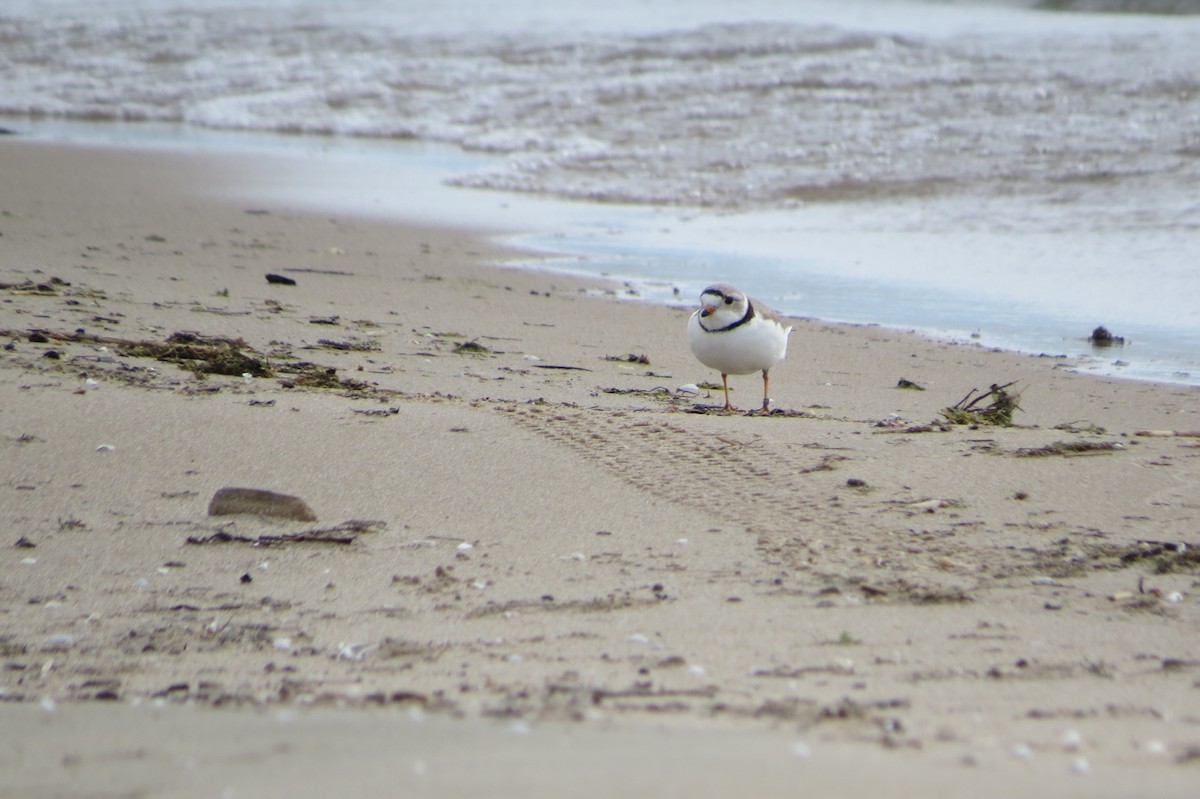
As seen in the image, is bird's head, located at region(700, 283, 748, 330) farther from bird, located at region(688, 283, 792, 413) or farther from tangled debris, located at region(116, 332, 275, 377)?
tangled debris, located at region(116, 332, 275, 377)

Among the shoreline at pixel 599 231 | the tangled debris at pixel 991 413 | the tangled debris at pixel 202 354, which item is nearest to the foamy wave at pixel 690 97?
the shoreline at pixel 599 231

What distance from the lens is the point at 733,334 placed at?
5.63 metres

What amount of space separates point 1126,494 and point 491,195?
30.1 feet

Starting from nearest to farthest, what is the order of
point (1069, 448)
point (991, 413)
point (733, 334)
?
point (1069, 448) < point (991, 413) < point (733, 334)

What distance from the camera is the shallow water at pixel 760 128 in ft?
29.2

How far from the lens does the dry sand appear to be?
7.57 ft

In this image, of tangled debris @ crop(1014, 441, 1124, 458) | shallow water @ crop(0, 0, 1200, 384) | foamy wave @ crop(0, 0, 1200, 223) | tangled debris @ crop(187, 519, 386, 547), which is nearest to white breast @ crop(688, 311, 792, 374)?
tangled debris @ crop(1014, 441, 1124, 458)

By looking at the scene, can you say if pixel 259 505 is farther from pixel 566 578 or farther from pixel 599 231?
pixel 599 231

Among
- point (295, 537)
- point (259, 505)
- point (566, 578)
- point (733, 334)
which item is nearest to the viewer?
point (566, 578)

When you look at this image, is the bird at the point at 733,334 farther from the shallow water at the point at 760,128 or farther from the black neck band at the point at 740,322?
the shallow water at the point at 760,128

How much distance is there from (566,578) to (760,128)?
1278 cm

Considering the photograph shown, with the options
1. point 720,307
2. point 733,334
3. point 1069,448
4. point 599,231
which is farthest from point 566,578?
point 599,231

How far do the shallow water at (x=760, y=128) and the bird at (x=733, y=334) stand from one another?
1977 mm

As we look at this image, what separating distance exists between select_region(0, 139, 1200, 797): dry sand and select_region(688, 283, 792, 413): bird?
25cm
